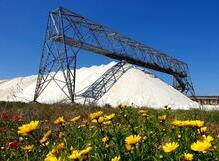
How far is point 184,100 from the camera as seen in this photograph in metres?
37.9

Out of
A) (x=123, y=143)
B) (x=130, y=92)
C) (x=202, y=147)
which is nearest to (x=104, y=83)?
(x=130, y=92)

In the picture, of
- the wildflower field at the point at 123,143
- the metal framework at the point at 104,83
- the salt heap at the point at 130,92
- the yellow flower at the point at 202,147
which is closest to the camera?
the yellow flower at the point at 202,147

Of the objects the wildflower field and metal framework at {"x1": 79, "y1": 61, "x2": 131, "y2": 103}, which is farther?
metal framework at {"x1": 79, "y1": 61, "x2": 131, "y2": 103}

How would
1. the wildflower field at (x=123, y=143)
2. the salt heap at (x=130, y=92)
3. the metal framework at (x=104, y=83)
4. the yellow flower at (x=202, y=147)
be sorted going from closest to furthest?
the yellow flower at (x=202, y=147) → the wildflower field at (x=123, y=143) → the salt heap at (x=130, y=92) → the metal framework at (x=104, y=83)

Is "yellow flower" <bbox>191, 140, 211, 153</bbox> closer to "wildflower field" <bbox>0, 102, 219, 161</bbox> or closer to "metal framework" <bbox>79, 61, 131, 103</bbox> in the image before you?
"wildflower field" <bbox>0, 102, 219, 161</bbox>

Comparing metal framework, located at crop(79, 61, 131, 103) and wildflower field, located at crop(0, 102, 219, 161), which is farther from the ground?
metal framework, located at crop(79, 61, 131, 103)

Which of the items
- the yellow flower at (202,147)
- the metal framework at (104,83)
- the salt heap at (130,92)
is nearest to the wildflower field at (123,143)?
the yellow flower at (202,147)

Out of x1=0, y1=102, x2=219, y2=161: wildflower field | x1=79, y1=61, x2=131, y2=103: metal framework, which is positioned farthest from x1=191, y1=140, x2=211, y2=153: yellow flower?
x1=79, y1=61, x2=131, y2=103: metal framework

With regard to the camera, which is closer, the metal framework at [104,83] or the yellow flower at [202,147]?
the yellow flower at [202,147]

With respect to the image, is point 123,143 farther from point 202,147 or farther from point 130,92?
point 130,92

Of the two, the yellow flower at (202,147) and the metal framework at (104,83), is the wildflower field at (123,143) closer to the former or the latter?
the yellow flower at (202,147)

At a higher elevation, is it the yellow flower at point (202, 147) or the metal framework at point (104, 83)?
the metal framework at point (104, 83)

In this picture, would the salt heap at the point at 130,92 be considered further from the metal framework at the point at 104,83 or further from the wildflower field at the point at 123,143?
the wildflower field at the point at 123,143

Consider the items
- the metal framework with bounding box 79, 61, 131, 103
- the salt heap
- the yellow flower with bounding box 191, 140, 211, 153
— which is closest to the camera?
the yellow flower with bounding box 191, 140, 211, 153
